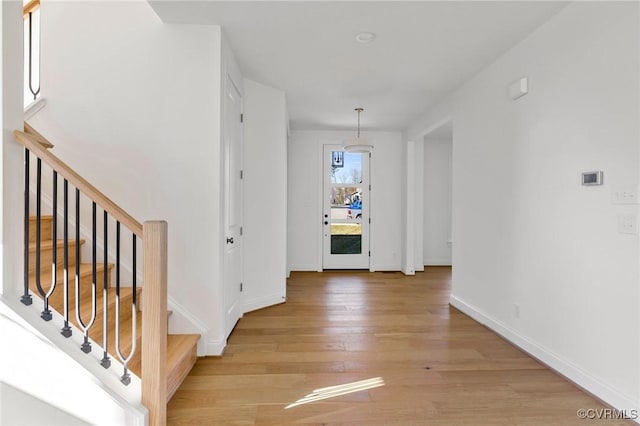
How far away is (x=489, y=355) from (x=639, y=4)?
2495 mm

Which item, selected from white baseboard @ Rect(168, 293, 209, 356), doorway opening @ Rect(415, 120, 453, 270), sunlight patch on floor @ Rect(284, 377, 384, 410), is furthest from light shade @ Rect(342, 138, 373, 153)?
sunlight patch on floor @ Rect(284, 377, 384, 410)

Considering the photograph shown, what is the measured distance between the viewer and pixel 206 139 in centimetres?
280

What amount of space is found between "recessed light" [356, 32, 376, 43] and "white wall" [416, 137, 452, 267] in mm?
4559

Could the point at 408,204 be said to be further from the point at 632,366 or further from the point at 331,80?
the point at 632,366

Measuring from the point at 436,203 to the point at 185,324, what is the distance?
571cm

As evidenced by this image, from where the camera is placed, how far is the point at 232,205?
341 centimetres

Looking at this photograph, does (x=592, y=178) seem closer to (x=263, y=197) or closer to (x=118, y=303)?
(x=118, y=303)

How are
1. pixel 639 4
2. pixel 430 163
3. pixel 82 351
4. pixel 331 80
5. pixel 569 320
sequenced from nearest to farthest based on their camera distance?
pixel 82 351
pixel 639 4
pixel 569 320
pixel 331 80
pixel 430 163

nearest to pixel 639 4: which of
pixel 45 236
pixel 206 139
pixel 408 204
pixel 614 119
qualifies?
pixel 614 119

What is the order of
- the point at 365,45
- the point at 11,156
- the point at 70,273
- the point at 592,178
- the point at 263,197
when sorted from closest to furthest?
the point at 11,156
the point at 592,178
the point at 70,273
the point at 365,45
the point at 263,197

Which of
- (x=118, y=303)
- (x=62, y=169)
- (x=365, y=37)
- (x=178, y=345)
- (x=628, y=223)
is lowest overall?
(x=178, y=345)

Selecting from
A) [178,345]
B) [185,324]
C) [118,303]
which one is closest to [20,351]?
[118,303]

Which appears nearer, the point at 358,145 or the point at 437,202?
the point at 358,145

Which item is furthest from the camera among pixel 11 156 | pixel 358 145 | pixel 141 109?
pixel 358 145
